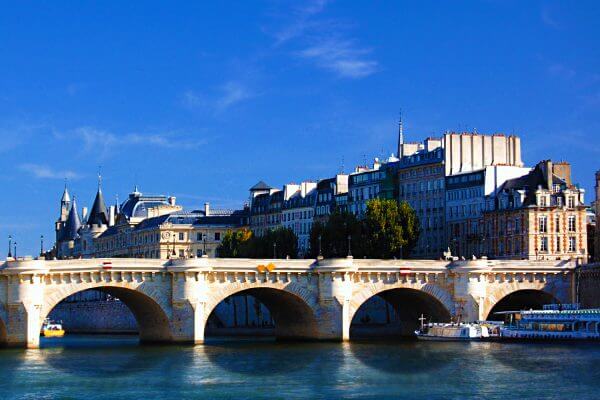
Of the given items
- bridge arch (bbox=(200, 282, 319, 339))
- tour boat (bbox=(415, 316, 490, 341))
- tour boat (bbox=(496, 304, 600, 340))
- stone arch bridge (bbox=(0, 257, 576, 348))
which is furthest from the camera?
tour boat (bbox=(415, 316, 490, 341))

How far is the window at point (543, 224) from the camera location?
4343 inches

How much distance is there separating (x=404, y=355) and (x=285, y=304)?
53.4ft

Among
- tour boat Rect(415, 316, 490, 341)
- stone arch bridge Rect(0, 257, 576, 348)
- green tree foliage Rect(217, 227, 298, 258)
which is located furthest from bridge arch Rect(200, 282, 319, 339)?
green tree foliage Rect(217, 227, 298, 258)

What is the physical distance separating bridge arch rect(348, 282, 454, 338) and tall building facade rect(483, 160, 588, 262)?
1332 cm

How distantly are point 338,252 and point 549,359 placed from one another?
42.8 m

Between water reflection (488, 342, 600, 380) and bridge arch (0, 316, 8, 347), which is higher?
bridge arch (0, 316, 8, 347)

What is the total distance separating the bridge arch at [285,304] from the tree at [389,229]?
19.3m

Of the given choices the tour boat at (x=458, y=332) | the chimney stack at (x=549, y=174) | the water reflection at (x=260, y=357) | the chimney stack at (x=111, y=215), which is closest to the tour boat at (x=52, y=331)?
the water reflection at (x=260, y=357)

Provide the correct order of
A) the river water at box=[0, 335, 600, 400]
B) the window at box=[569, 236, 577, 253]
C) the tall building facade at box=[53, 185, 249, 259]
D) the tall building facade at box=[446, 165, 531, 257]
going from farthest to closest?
the tall building facade at box=[53, 185, 249, 259] < the tall building facade at box=[446, 165, 531, 257] < the window at box=[569, 236, 577, 253] < the river water at box=[0, 335, 600, 400]

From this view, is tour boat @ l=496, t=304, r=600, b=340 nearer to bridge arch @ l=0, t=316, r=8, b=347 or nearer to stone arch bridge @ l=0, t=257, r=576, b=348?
stone arch bridge @ l=0, t=257, r=576, b=348

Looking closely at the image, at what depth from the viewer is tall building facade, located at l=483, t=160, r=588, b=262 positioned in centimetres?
11006

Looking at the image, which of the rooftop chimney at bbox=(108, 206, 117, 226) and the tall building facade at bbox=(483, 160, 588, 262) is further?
the rooftop chimney at bbox=(108, 206, 117, 226)

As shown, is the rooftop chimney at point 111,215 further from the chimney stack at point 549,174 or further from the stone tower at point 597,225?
the chimney stack at point 549,174

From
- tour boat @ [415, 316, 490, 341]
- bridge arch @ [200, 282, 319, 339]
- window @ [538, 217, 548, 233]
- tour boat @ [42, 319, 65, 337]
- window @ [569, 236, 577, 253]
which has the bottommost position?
tour boat @ [42, 319, 65, 337]
